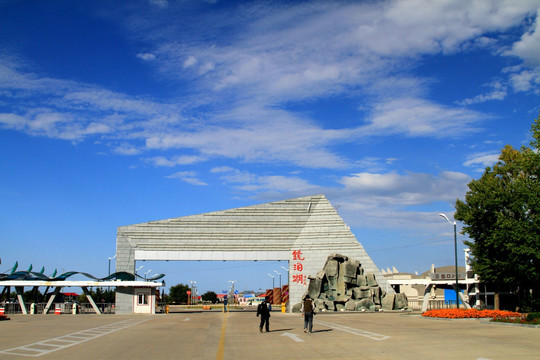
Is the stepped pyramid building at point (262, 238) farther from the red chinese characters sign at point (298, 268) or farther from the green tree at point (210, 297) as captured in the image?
the green tree at point (210, 297)

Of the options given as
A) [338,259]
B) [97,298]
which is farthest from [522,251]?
[97,298]

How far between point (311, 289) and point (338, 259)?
172 inches

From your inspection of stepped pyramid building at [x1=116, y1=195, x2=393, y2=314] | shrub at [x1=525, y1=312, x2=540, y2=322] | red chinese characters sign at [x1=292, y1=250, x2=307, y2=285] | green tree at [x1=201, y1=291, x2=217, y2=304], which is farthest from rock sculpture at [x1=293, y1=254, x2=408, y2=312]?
green tree at [x1=201, y1=291, x2=217, y2=304]

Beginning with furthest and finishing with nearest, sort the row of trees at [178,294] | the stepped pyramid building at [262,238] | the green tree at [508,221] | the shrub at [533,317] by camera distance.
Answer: the row of trees at [178,294], the stepped pyramid building at [262,238], the green tree at [508,221], the shrub at [533,317]

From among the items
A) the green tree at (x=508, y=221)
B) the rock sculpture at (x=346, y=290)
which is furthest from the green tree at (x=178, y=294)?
the green tree at (x=508, y=221)

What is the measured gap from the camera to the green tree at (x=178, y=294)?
440 feet

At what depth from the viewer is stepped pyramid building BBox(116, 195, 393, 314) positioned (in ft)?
184

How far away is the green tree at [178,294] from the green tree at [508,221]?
98.9 meters

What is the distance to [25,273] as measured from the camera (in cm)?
5716

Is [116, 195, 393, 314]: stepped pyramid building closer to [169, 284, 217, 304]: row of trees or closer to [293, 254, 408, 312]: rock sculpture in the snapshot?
[293, 254, 408, 312]: rock sculpture

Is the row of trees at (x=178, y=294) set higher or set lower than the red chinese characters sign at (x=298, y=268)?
lower

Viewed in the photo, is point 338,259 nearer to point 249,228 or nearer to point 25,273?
point 249,228

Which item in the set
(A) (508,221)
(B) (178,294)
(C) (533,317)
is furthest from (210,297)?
(C) (533,317)

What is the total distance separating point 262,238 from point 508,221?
88.1ft
